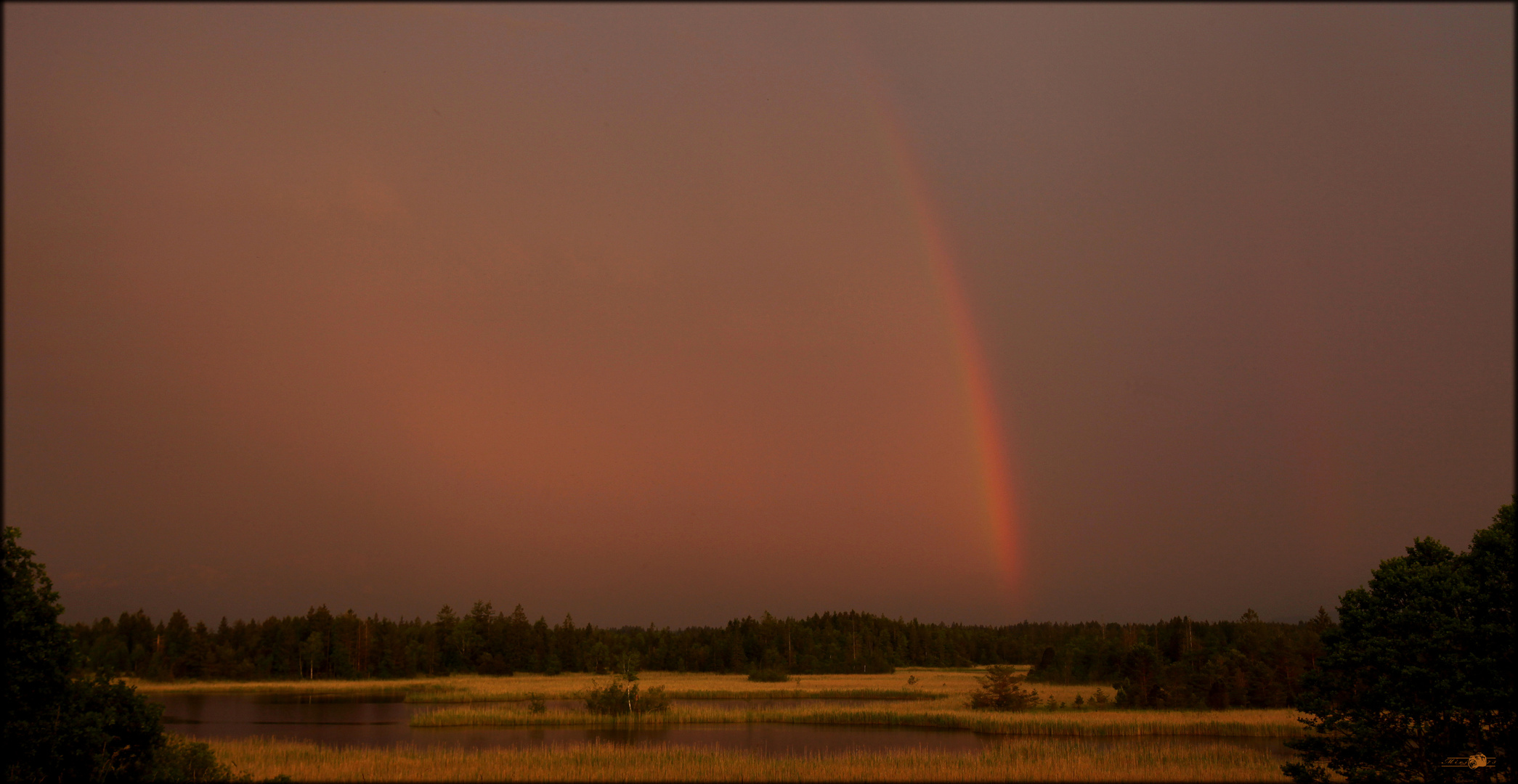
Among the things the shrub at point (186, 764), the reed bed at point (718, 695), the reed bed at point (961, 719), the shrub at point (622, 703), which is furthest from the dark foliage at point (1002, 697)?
the shrub at point (186, 764)

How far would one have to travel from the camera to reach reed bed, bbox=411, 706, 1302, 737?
44.6 meters

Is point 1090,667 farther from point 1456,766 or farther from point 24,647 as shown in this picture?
point 24,647

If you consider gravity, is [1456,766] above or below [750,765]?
above

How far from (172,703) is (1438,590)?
92142mm

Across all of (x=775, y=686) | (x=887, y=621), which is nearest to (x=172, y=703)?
(x=775, y=686)

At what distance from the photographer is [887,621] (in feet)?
582

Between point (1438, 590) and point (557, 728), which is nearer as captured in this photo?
point (1438, 590)

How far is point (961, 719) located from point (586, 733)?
20.8 metres

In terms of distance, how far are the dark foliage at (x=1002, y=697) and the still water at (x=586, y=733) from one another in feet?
27.4

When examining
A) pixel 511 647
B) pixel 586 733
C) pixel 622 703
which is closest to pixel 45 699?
pixel 586 733

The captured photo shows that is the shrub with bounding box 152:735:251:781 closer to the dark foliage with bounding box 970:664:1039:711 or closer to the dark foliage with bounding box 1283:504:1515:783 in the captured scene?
the dark foliage with bounding box 1283:504:1515:783

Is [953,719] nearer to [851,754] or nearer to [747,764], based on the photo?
[851,754]

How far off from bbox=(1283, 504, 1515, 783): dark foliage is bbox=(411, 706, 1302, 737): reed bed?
23351 millimetres

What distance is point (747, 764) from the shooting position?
32.7 meters
